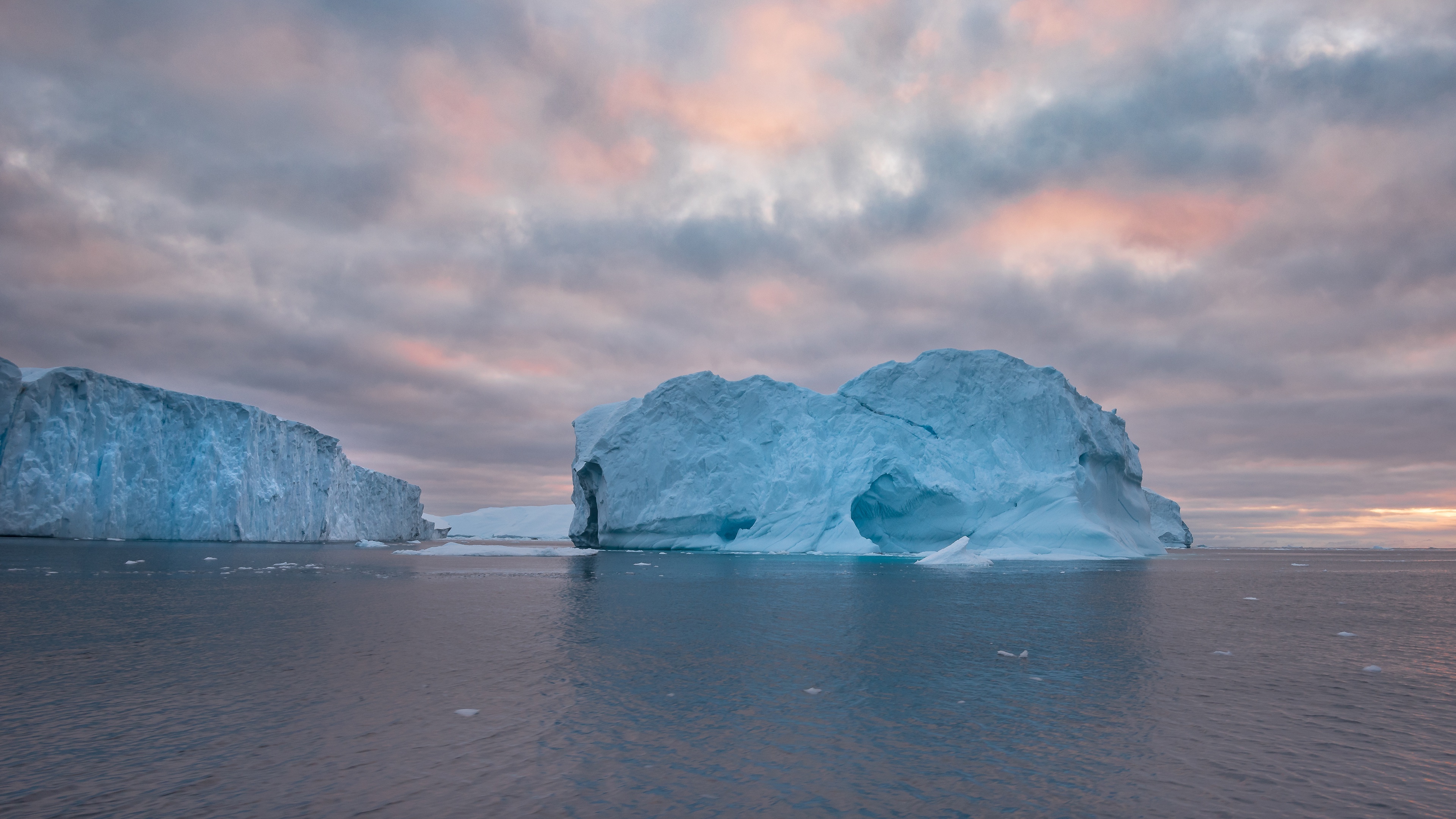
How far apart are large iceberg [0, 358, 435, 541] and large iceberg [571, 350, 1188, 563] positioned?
826 inches

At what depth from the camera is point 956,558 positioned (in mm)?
A: 26859

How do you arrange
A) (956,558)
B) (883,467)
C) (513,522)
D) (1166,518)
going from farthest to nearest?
(513,522), (1166,518), (883,467), (956,558)

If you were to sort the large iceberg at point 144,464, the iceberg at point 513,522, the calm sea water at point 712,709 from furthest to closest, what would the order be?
the iceberg at point 513,522, the large iceberg at point 144,464, the calm sea water at point 712,709

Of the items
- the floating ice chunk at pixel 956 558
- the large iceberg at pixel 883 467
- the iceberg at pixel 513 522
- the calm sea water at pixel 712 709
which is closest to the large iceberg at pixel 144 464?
the large iceberg at pixel 883 467

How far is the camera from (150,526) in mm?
41281

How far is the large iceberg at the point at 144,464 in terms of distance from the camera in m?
36.5

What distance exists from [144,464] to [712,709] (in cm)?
4620

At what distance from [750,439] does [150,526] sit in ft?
110

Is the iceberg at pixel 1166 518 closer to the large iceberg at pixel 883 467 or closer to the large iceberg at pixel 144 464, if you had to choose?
the large iceberg at pixel 883 467

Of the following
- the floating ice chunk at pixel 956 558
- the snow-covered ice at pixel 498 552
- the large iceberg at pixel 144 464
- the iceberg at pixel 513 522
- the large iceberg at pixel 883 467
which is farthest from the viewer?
the iceberg at pixel 513 522

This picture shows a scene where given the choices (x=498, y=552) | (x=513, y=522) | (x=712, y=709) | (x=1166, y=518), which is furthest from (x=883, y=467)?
(x=513, y=522)

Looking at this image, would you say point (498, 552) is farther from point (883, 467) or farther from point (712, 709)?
point (712, 709)

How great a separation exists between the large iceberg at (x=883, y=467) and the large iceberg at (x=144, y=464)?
20979mm

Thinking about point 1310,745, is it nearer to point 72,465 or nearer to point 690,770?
point 690,770
